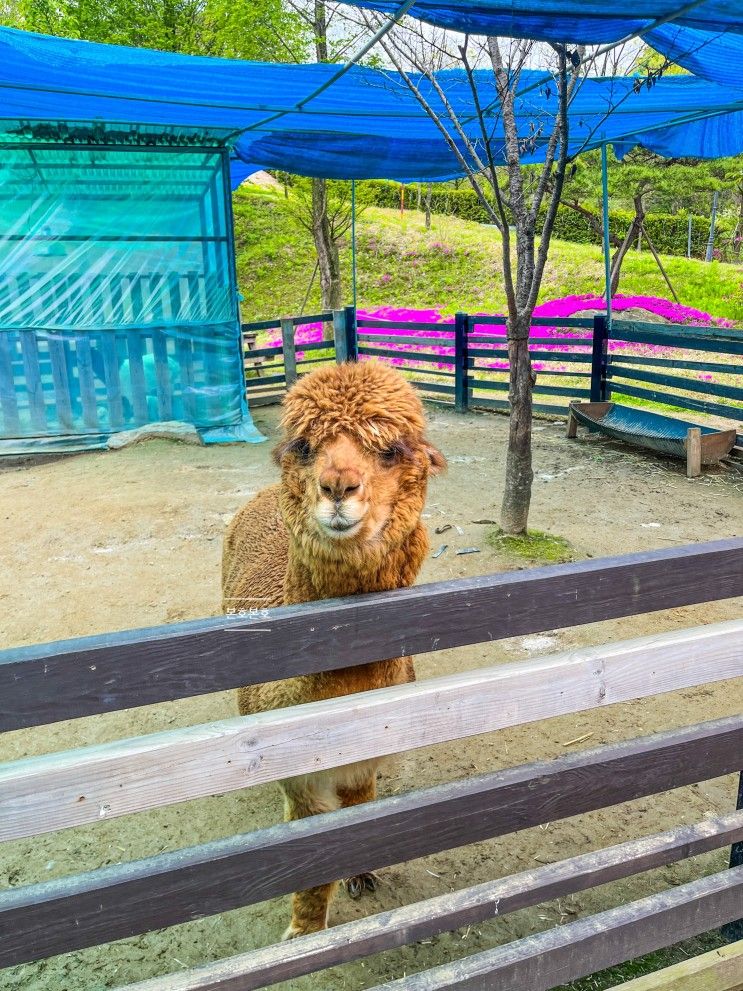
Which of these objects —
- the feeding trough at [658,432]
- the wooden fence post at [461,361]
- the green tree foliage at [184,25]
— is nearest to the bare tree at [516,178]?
the feeding trough at [658,432]

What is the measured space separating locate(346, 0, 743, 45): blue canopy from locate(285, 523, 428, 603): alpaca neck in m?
3.08

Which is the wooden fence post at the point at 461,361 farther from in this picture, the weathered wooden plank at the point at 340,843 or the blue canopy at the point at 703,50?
the weathered wooden plank at the point at 340,843

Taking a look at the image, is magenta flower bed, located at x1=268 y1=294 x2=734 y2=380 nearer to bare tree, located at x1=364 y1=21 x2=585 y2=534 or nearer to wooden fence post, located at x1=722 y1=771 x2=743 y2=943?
bare tree, located at x1=364 y1=21 x2=585 y2=534

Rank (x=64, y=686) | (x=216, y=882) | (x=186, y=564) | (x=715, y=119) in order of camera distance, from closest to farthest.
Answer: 1. (x=64, y=686)
2. (x=216, y=882)
3. (x=186, y=564)
4. (x=715, y=119)

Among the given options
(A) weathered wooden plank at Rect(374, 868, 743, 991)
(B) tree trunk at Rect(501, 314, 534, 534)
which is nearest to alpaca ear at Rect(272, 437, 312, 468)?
(A) weathered wooden plank at Rect(374, 868, 743, 991)

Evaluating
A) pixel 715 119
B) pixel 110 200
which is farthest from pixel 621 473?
pixel 110 200

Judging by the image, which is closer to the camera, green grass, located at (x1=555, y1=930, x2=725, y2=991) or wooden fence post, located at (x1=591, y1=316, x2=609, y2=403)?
green grass, located at (x1=555, y1=930, x2=725, y2=991)

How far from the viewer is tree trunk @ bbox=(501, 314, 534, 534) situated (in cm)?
556

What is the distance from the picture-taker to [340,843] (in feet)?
5.28

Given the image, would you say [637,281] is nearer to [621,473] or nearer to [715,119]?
[715,119]

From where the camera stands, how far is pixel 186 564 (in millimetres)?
5828

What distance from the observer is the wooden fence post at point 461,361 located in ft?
36.4

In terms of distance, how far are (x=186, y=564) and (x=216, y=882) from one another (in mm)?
4474

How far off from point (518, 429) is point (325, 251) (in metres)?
13.5
